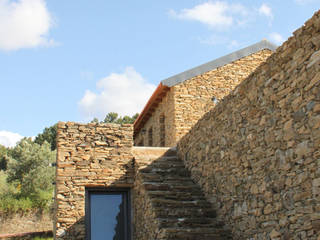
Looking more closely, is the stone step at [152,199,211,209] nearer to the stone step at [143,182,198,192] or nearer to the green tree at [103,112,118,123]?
the stone step at [143,182,198,192]

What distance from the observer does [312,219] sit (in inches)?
174

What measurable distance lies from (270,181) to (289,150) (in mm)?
618

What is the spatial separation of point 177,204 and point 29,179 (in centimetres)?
2043

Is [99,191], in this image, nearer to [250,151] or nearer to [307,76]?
[250,151]

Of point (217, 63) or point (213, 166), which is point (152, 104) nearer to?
point (217, 63)

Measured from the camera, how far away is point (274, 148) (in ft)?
17.6

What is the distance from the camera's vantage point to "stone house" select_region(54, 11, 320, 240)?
4.77 meters

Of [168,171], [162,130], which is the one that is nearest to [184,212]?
[168,171]

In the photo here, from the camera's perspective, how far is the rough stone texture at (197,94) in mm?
11492

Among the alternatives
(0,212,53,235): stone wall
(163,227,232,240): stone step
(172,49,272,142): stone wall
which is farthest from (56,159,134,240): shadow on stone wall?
(0,212,53,235): stone wall

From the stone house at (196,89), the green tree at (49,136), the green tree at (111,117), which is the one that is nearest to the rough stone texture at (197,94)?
the stone house at (196,89)

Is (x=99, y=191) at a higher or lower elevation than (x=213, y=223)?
higher

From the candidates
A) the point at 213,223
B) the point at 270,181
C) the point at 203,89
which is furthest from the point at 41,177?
the point at 270,181

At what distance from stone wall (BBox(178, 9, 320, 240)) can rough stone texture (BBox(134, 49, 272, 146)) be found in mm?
4073
